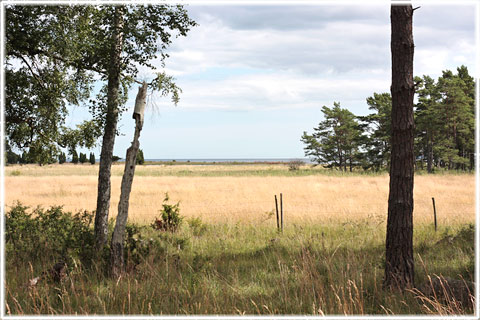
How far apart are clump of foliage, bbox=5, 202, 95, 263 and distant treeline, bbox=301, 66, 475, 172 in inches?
1400

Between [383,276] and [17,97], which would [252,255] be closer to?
[383,276]

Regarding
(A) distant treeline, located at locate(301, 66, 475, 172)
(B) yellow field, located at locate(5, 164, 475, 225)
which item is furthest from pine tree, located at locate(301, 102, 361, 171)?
(B) yellow field, located at locate(5, 164, 475, 225)

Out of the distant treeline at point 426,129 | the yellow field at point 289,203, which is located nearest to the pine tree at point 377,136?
the distant treeline at point 426,129

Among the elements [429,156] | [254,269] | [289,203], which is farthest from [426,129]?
[254,269]

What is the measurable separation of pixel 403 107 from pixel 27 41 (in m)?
8.67

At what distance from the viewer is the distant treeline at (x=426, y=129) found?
4809cm

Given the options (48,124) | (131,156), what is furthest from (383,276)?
(48,124)

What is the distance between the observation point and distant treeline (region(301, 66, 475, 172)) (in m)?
48.1

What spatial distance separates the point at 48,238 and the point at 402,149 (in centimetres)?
Answer: 821

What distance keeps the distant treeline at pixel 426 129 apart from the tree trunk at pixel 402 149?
35.2 metres

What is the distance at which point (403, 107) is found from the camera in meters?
6.23

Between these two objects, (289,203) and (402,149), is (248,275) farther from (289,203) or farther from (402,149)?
(289,203)

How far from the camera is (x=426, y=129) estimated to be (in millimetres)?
50938

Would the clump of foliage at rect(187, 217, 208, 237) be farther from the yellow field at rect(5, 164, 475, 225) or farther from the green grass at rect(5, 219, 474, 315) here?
the yellow field at rect(5, 164, 475, 225)
